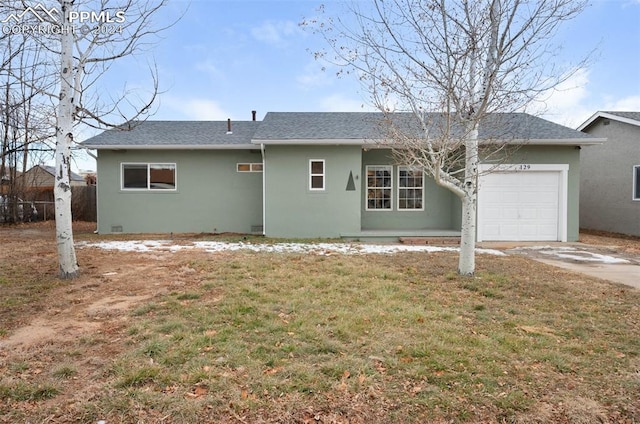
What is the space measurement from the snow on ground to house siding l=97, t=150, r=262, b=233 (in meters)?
2.31

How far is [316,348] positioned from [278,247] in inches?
244

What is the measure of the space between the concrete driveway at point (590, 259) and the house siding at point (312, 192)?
14.0 feet

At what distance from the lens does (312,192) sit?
37.4 feet

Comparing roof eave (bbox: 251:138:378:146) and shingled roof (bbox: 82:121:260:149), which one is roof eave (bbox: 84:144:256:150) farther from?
roof eave (bbox: 251:138:378:146)

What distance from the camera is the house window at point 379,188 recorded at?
12.5 metres

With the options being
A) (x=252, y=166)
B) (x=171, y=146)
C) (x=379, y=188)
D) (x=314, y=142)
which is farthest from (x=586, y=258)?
(x=171, y=146)

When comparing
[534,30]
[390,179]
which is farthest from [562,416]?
[390,179]

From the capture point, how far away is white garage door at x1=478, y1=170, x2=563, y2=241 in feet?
35.9

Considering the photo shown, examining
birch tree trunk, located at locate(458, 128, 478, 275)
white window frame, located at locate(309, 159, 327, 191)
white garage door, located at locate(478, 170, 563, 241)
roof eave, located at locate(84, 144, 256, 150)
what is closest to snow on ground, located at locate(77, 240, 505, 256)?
white garage door, located at locate(478, 170, 563, 241)

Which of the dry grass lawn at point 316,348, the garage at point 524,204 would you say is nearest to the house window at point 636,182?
the garage at point 524,204

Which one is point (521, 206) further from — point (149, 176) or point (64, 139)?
point (149, 176)

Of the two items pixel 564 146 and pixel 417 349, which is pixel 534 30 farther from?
pixel 564 146

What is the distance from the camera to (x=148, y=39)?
22.6ft

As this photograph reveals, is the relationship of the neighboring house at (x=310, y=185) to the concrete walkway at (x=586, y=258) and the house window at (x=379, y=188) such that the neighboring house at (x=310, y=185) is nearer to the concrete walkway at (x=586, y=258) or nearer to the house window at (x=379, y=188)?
the house window at (x=379, y=188)
